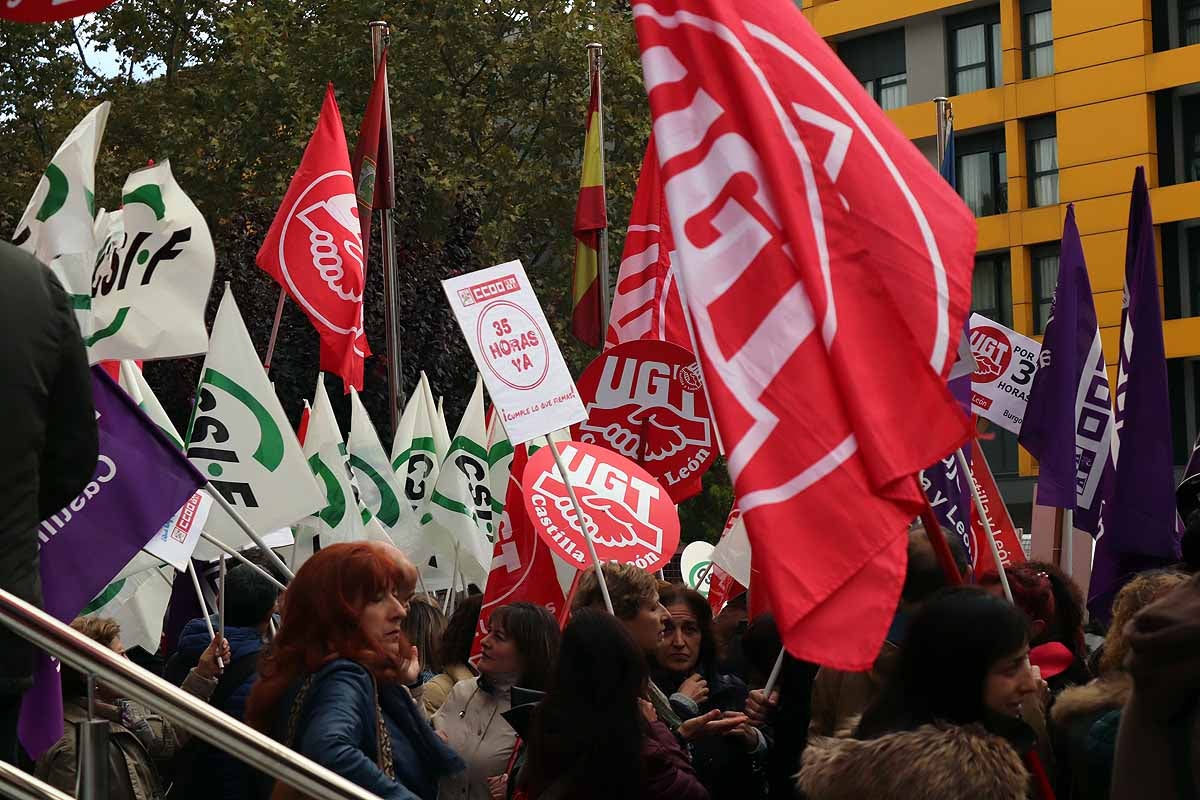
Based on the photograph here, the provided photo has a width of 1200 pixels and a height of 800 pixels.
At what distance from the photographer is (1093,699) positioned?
4.86 metres

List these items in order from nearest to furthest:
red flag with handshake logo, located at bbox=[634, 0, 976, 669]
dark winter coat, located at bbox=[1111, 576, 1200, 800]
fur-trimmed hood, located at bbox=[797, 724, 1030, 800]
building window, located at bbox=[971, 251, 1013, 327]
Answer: dark winter coat, located at bbox=[1111, 576, 1200, 800] → fur-trimmed hood, located at bbox=[797, 724, 1030, 800] → red flag with handshake logo, located at bbox=[634, 0, 976, 669] → building window, located at bbox=[971, 251, 1013, 327]

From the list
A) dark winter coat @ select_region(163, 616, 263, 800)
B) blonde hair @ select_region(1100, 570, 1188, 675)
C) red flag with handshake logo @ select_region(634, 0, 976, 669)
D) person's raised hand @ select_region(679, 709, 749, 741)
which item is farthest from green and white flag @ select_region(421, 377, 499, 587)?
A: red flag with handshake logo @ select_region(634, 0, 976, 669)

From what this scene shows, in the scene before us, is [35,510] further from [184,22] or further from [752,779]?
[184,22]

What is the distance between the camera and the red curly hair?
4.42 meters

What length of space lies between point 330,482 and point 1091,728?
8708 millimetres

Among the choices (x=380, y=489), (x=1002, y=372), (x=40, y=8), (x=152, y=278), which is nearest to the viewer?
(x=40, y=8)

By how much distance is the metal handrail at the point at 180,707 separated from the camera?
3.22 m

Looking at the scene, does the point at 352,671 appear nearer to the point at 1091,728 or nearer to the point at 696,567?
the point at 1091,728

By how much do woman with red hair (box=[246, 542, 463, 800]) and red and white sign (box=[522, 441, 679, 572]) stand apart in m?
4.05

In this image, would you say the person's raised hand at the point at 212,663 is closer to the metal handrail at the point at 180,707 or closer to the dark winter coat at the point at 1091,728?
the dark winter coat at the point at 1091,728

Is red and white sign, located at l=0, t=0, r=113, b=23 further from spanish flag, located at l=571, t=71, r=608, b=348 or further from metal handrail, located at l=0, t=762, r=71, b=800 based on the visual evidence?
spanish flag, located at l=571, t=71, r=608, b=348

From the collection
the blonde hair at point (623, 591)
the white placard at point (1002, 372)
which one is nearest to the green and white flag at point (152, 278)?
the blonde hair at point (623, 591)

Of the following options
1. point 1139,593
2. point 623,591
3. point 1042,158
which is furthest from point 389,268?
point 1042,158

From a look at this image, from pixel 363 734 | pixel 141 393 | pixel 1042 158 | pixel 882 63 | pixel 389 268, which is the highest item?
pixel 882 63
